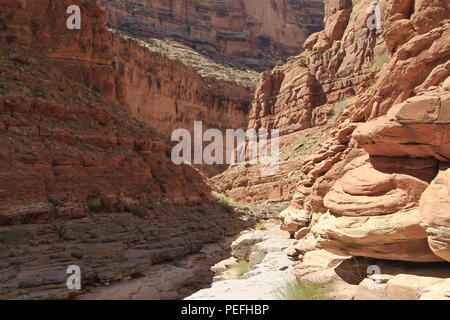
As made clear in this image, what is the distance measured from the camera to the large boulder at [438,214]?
5047 mm

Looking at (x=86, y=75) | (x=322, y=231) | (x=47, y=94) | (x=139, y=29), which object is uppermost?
(x=139, y=29)

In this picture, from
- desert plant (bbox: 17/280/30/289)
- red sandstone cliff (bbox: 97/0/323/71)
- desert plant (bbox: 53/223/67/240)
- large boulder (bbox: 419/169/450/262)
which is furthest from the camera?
red sandstone cliff (bbox: 97/0/323/71)

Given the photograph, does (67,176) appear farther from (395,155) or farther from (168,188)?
(395,155)

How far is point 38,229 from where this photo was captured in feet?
44.9

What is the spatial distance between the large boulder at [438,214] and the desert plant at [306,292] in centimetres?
181

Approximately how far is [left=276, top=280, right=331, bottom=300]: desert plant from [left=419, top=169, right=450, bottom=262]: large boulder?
1812mm

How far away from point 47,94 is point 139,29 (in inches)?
2450

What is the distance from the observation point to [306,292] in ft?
20.2

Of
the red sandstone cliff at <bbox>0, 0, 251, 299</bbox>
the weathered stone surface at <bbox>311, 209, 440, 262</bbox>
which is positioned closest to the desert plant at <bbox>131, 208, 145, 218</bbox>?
the red sandstone cliff at <bbox>0, 0, 251, 299</bbox>

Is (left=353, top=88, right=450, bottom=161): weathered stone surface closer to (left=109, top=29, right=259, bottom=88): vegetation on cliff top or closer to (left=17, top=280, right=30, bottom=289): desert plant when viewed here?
(left=17, top=280, right=30, bottom=289): desert plant

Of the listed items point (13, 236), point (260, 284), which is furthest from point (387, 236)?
point (13, 236)

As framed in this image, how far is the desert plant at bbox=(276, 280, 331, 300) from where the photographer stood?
6060 mm

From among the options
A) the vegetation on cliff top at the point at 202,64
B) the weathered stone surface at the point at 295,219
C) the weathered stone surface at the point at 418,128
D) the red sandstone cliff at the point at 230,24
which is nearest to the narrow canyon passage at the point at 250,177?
the weathered stone surface at the point at 418,128
